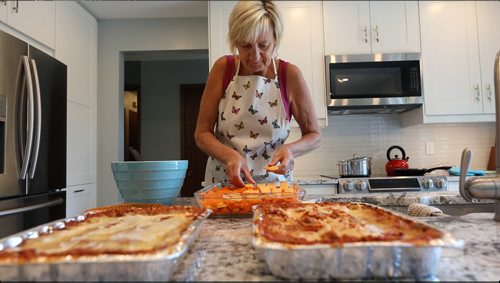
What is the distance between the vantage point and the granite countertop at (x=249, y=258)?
0.48m

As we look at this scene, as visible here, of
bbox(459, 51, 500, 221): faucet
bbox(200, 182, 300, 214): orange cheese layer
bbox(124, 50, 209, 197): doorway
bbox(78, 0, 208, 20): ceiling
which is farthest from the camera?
bbox(124, 50, 209, 197): doorway

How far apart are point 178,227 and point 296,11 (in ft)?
8.77

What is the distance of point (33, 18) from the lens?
2.36 meters

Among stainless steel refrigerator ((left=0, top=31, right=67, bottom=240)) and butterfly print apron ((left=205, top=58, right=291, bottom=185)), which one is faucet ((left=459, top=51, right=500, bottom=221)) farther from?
stainless steel refrigerator ((left=0, top=31, right=67, bottom=240))

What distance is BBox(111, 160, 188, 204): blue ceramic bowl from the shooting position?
1.03m

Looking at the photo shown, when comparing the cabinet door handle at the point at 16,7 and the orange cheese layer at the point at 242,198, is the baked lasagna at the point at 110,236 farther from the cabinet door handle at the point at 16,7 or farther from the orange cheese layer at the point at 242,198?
the cabinet door handle at the point at 16,7

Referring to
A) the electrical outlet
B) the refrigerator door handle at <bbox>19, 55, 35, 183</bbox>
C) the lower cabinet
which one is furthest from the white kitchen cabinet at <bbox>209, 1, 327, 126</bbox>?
the lower cabinet

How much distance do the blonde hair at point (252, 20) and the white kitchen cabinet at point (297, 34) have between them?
1693mm

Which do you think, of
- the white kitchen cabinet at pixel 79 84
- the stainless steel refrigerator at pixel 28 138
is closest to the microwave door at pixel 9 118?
the stainless steel refrigerator at pixel 28 138

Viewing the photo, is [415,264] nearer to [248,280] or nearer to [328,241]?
[328,241]

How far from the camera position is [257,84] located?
136 cm

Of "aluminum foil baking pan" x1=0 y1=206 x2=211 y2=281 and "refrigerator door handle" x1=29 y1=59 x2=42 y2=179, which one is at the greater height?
"refrigerator door handle" x1=29 y1=59 x2=42 y2=179

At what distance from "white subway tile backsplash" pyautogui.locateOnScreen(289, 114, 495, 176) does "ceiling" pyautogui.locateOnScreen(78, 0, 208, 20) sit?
1.71m

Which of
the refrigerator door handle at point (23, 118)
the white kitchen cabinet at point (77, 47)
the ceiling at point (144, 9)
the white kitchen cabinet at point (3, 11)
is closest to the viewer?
the refrigerator door handle at point (23, 118)
